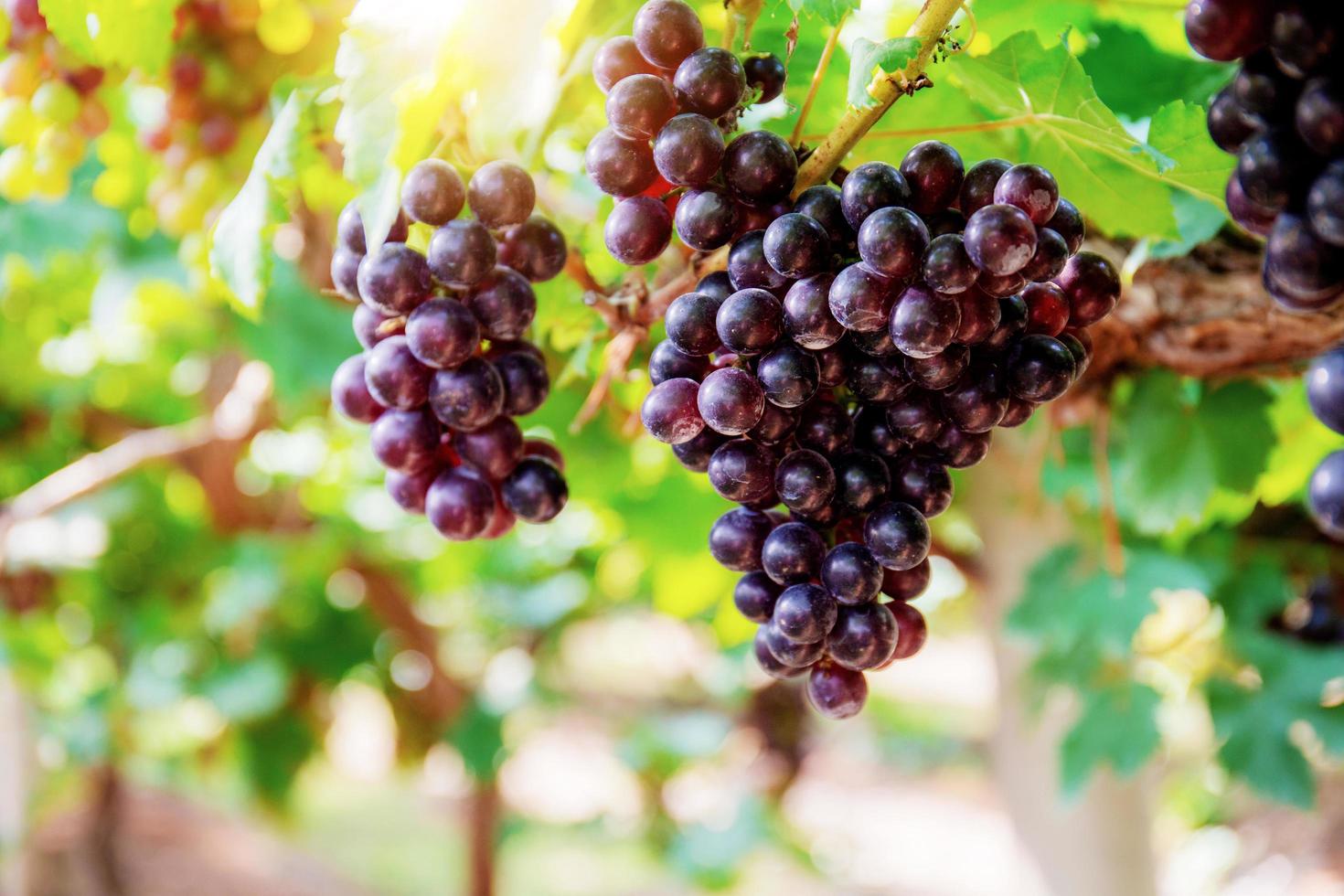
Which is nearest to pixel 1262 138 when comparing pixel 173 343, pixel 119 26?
pixel 119 26

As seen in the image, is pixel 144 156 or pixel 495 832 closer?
pixel 144 156

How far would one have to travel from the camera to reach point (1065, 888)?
5.96 feet

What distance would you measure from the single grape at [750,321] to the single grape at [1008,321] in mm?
131

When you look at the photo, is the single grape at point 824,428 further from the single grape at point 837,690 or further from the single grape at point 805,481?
the single grape at point 837,690

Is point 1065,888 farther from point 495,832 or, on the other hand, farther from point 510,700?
point 495,832

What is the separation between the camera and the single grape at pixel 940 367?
542mm

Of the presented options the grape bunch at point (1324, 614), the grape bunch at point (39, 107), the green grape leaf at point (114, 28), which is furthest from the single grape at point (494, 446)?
the grape bunch at point (1324, 614)

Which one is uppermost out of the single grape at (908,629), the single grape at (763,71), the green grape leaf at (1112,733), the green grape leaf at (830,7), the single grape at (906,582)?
the green grape leaf at (830,7)

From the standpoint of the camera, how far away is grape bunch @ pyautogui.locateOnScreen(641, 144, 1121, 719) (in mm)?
509

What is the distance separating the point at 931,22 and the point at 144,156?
114cm

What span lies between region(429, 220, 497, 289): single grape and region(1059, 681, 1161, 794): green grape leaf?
4.29ft

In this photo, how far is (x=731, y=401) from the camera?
1.76 ft

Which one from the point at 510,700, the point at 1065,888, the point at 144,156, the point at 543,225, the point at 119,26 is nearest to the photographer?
the point at 543,225

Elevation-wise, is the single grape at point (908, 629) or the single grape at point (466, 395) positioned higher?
the single grape at point (466, 395)
